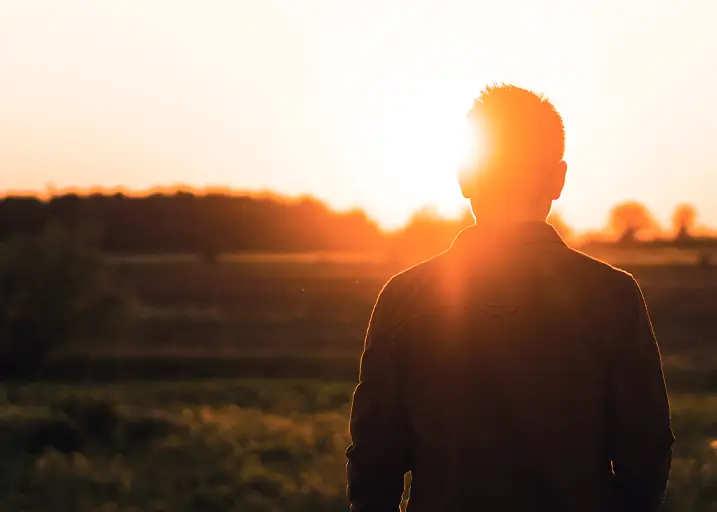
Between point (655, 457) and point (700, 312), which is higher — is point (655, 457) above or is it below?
above

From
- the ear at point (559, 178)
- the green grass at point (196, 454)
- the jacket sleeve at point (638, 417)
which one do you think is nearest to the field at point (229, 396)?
the green grass at point (196, 454)

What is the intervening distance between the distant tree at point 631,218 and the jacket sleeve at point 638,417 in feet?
335

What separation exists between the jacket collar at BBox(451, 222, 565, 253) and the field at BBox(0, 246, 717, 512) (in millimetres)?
11358

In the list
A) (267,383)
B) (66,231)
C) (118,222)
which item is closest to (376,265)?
(118,222)

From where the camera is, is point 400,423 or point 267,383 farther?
point 267,383

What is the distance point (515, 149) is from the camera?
81.7 inches

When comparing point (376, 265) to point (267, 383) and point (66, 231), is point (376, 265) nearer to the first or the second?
point (66, 231)

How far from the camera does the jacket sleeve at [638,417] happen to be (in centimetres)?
196

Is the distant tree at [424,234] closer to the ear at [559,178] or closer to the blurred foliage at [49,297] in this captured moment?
the blurred foliage at [49,297]

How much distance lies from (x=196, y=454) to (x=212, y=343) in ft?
109

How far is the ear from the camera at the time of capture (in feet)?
6.98

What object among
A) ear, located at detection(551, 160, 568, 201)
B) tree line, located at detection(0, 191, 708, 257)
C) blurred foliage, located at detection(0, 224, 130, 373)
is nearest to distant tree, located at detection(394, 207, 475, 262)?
tree line, located at detection(0, 191, 708, 257)

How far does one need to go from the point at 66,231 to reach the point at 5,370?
7143 mm

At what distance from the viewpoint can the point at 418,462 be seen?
2.08 meters
